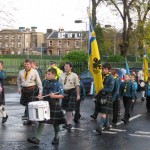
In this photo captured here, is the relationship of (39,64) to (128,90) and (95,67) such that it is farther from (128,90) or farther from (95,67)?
(95,67)

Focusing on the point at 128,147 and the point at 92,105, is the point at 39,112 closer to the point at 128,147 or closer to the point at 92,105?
the point at 128,147

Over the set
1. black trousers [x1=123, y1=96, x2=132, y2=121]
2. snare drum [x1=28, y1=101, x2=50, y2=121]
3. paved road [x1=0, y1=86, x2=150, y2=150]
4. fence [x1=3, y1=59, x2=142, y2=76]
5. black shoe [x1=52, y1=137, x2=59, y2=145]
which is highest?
fence [x1=3, y1=59, x2=142, y2=76]

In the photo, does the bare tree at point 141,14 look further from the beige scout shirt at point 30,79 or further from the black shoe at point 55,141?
the black shoe at point 55,141

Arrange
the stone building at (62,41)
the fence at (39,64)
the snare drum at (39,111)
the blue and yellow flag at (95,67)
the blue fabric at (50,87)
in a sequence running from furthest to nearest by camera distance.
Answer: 1. the stone building at (62,41)
2. the fence at (39,64)
3. the blue and yellow flag at (95,67)
4. the blue fabric at (50,87)
5. the snare drum at (39,111)

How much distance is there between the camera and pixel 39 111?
7.92 m

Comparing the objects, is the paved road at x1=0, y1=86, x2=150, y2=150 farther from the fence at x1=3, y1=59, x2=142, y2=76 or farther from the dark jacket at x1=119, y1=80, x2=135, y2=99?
the fence at x1=3, y1=59, x2=142, y2=76

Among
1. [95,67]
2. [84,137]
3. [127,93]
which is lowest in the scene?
[84,137]

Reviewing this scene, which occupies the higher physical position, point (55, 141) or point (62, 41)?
point (62, 41)

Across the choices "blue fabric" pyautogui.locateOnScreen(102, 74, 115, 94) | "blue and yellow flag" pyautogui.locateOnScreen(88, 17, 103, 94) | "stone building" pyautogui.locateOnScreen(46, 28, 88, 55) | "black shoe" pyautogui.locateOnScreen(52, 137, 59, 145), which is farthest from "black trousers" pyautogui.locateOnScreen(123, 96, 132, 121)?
"stone building" pyautogui.locateOnScreen(46, 28, 88, 55)

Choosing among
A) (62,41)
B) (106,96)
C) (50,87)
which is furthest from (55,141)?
(62,41)

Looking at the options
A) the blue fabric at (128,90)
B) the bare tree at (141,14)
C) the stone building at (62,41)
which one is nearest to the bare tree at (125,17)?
the bare tree at (141,14)

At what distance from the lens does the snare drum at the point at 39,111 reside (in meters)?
7.93

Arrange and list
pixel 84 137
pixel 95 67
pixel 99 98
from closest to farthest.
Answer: pixel 84 137 → pixel 99 98 → pixel 95 67

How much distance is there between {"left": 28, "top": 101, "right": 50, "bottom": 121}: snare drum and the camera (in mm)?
7930
